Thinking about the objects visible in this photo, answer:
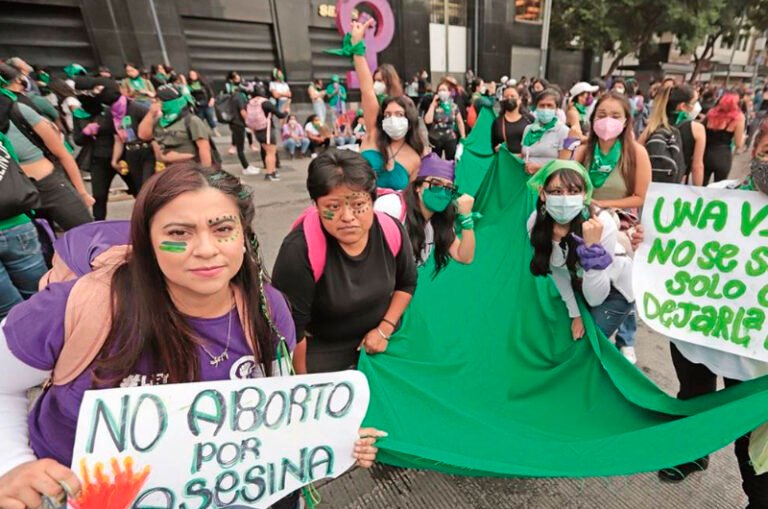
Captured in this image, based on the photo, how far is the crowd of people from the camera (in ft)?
3.57

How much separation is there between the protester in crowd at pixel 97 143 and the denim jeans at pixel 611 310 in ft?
16.0

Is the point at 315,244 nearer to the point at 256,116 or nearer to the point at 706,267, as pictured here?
the point at 706,267

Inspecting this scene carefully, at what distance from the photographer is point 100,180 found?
15.8 ft

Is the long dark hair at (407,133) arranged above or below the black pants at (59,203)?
above

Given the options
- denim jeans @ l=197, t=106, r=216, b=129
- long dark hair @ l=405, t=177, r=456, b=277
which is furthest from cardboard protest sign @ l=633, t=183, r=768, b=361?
denim jeans @ l=197, t=106, r=216, b=129

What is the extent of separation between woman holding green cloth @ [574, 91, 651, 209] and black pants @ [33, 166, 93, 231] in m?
3.86

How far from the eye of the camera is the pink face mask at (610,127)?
122 inches

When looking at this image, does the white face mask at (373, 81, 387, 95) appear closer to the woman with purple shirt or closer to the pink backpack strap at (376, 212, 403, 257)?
the pink backpack strap at (376, 212, 403, 257)

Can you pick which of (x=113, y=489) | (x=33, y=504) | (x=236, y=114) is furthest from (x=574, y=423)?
(x=236, y=114)

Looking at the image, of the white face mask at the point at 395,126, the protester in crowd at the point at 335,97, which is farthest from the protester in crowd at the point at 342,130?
the white face mask at the point at 395,126

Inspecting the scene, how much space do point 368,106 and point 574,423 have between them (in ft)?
9.25

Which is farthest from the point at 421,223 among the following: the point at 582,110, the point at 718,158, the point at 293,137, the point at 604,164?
the point at 293,137

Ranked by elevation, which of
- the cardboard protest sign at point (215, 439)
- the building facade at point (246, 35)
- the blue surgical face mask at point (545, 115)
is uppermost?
the building facade at point (246, 35)

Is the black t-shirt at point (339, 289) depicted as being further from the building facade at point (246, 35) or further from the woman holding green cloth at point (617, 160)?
the building facade at point (246, 35)
